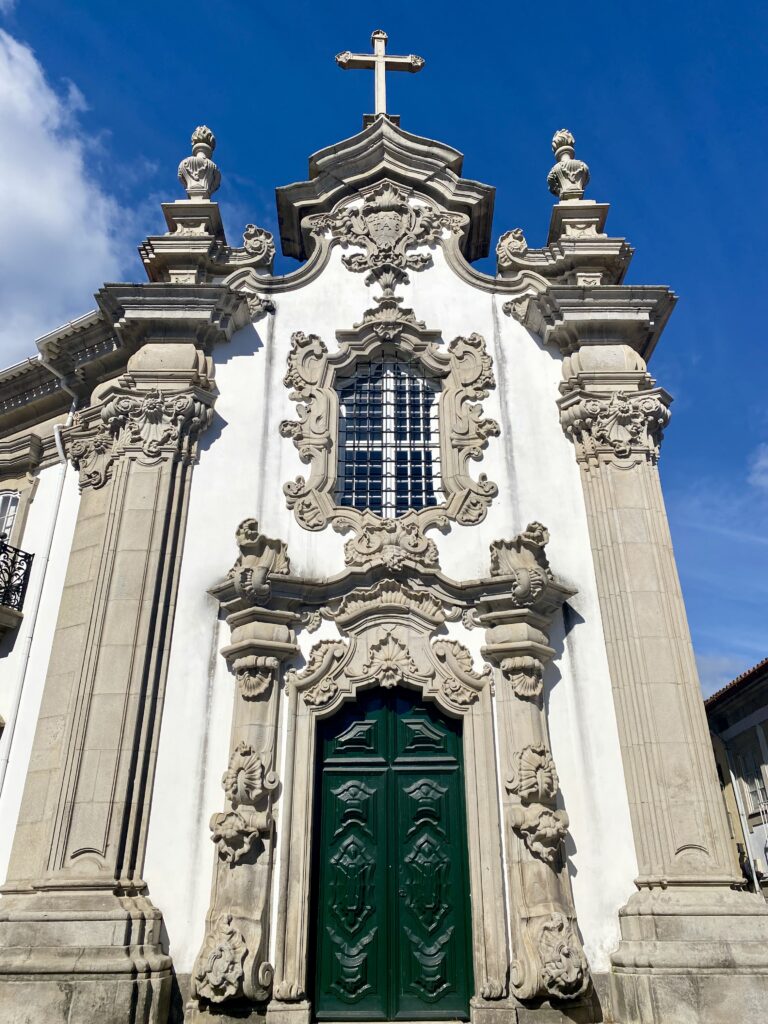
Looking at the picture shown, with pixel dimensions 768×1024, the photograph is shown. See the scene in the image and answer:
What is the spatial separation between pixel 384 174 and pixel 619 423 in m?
5.89

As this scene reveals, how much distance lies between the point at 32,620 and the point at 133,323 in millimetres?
4229

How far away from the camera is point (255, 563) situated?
383 inches

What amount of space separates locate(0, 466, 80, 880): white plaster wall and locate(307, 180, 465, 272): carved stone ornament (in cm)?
544

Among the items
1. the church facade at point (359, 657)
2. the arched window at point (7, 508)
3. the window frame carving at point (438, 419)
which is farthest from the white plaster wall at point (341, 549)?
the arched window at point (7, 508)

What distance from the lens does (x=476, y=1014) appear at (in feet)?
25.8

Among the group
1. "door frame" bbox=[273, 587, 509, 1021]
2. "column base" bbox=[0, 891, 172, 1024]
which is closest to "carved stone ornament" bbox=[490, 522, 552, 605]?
"door frame" bbox=[273, 587, 509, 1021]

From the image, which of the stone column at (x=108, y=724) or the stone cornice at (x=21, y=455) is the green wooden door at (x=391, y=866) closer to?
the stone column at (x=108, y=724)

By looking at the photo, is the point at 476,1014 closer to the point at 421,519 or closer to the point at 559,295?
the point at 421,519

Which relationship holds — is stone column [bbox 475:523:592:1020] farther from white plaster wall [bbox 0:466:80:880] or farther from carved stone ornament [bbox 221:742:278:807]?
white plaster wall [bbox 0:466:80:880]

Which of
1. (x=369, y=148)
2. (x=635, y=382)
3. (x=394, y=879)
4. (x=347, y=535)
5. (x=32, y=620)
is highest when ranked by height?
(x=369, y=148)

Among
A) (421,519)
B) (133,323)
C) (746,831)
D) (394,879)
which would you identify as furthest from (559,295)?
(746,831)

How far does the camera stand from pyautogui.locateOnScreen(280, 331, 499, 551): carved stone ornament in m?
10.4

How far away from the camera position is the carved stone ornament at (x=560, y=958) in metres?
7.73

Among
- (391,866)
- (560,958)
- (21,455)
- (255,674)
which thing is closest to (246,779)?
(255,674)
